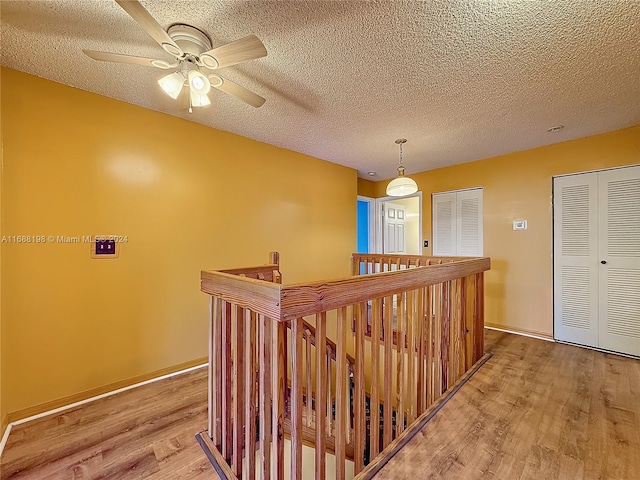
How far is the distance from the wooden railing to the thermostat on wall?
1.73 metres

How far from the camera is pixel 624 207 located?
277cm

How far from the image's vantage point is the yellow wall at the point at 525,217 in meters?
3.02

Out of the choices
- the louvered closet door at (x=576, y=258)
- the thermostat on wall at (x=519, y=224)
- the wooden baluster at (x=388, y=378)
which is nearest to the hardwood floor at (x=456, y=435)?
the wooden baluster at (x=388, y=378)

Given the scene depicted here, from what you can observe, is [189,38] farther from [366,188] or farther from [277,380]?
[366,188]

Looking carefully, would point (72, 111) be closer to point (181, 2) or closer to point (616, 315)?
point (181, 2)

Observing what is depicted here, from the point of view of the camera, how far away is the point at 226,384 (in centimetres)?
150

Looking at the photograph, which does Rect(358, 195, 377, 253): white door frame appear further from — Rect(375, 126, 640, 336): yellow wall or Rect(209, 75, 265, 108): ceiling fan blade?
Rect(209, 75, 265, 108): ceiling fan blade

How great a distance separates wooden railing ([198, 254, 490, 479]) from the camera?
1.11 meters

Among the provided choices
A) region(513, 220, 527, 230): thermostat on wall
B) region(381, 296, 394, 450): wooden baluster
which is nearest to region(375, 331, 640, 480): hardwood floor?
region(381, 296, 394, 450): wooden baluster

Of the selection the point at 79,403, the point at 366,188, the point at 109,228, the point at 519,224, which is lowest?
the point at 79,403

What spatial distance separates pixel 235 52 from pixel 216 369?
5.63 feet

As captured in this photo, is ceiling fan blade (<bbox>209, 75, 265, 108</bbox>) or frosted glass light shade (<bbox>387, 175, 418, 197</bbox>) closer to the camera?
ceiling fan blade (<bbox>209, 75, 265, 108</bbox>)

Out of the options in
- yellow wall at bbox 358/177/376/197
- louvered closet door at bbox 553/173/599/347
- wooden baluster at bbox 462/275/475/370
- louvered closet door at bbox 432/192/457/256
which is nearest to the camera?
wooden baluster at bbox 462/275/475/370

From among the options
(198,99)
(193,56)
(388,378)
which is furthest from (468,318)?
(193,56)
